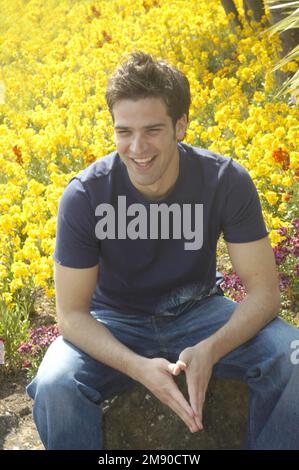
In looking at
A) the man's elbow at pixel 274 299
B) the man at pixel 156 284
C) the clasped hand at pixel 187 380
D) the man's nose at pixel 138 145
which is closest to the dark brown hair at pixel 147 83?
the man at pixel 156 284

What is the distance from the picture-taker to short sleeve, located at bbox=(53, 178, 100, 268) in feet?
10.2

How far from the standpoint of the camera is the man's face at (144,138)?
308 cm

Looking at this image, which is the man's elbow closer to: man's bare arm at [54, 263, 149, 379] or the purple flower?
man's bare arm at [54, 263, 149, 379]

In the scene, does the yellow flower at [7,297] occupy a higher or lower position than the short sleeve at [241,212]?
lower

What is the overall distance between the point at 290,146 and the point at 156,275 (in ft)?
7.78

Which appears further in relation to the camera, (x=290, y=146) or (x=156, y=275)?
(x=290, y=146)

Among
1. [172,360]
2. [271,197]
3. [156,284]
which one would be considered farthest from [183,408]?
[271,197]

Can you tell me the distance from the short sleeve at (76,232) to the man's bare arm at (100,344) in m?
0.04

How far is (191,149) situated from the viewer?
3.38 meters

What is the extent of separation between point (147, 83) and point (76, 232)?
0.59m

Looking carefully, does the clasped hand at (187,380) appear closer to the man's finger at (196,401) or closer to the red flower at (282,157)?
the man's finger at (196,401)

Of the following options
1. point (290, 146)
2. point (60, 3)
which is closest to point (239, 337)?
point (290, 146)

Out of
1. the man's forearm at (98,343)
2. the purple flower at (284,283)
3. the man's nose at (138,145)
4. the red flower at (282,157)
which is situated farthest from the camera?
the red flower at (282,157)
